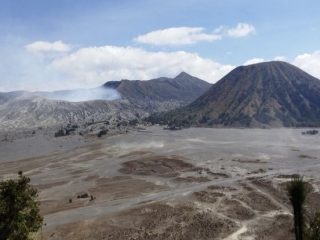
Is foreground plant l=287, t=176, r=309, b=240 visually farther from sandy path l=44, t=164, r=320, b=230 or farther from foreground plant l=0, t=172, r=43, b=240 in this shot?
sandy path l=44, t=164, r=320, b=230

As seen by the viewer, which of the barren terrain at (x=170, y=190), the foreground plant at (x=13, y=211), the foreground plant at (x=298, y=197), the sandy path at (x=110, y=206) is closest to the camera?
the foreground plant at (x=298, y=197)

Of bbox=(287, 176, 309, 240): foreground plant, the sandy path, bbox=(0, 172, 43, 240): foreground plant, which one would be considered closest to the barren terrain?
the sandy path

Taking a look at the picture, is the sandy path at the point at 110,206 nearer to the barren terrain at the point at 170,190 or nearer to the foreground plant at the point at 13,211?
the barren terrain at the point at 170,190

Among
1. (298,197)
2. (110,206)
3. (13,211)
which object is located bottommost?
(110,206)

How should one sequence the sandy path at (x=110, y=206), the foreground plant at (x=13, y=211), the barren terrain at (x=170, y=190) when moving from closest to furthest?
the foreground plant at (x=13, y=211)
the barren terrain at (x=170, y=190)
the sandy path at (x=110, y=206)

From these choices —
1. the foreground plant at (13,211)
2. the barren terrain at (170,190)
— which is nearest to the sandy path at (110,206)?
the barren terrain at (170,190)

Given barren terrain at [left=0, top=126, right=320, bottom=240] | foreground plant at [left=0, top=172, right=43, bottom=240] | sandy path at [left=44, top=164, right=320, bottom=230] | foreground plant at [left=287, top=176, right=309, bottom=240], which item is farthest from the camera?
sandy path at [left=44, top=164, right=320, bottom=230]

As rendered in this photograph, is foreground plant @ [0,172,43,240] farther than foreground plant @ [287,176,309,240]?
Yes

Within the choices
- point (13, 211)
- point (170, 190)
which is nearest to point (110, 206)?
point (170, 190)

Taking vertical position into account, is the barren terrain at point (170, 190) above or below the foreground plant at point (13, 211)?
below

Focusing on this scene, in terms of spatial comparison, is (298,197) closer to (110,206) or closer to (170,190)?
(110,206)

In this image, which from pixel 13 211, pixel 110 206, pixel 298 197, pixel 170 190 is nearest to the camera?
pixel 298 197
